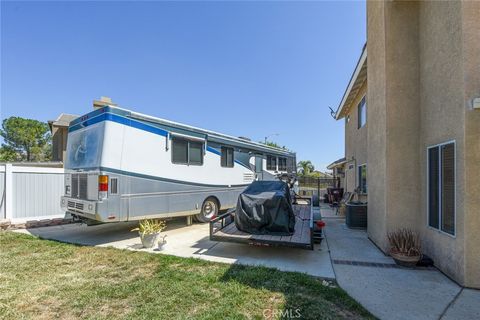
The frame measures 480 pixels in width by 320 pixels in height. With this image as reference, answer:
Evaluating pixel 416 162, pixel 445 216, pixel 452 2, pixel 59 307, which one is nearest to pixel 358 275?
pixel 445 216

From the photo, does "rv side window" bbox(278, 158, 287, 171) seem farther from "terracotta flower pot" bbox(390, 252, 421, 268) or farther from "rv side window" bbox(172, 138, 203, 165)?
"terracotta flower pot" bbox(390, 252, 421, 268)

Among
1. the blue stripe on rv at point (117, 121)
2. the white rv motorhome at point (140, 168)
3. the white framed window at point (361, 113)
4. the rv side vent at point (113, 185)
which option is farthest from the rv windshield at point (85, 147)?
the white framed window at point (361, 113)

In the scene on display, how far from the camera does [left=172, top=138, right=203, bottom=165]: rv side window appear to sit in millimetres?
6906

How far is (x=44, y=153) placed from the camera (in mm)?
38969

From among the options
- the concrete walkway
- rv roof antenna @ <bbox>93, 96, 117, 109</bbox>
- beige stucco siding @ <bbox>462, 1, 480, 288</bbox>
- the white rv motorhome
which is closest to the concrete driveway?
the concrete walkway

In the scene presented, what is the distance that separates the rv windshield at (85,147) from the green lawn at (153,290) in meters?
2.18

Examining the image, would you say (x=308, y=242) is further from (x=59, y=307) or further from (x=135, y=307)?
(x=59, y=307)

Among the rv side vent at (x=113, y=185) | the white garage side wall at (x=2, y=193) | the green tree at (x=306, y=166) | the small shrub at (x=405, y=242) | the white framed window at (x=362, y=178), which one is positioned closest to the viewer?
the small shrub at (x=405, y=242)

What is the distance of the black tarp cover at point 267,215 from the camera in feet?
16.7

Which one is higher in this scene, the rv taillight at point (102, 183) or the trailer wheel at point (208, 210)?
the rv taillight at point (102, 183)

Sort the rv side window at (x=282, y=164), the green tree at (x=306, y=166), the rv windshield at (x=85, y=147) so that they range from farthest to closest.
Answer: the green tree at (x=306, y=166), the rv side window at (x=282, y=164), the rv windshield at (x=85, y=147)

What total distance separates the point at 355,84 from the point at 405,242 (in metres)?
7.04

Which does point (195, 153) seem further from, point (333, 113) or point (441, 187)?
point (333, 113)

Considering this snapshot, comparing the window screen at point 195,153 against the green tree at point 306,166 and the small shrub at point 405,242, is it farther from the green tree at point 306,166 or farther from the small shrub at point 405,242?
the green tree at point 306,166
